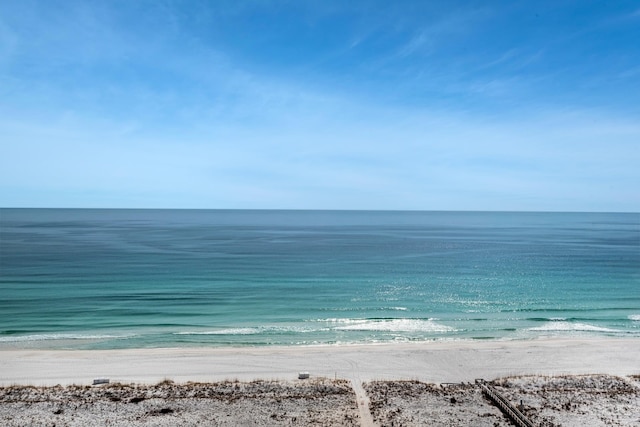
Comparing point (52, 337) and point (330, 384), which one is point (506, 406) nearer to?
point (330, 384)

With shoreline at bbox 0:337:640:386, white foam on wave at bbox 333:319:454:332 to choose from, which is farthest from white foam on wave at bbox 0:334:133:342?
white foam on wave at bbox 333:319:454:332

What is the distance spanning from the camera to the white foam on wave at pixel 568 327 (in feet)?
133

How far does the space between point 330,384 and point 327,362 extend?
4.33 meters

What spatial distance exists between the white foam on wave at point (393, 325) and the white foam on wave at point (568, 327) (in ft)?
30.4

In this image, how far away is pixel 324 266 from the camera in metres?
75.4

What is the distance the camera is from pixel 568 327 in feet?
136

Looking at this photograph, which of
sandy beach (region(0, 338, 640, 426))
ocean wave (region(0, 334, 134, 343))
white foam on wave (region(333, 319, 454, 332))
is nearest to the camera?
sandy beach (region(0, 338, 640, 426))

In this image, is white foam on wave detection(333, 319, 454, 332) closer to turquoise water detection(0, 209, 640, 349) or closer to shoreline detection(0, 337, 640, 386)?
turquoise water detection(0, 209, 640, 349)

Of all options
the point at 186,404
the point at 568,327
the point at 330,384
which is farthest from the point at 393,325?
the point at 186,404

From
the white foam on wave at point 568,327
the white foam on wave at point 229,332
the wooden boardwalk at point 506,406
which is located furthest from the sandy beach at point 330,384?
the white foam on wave at point 568,327

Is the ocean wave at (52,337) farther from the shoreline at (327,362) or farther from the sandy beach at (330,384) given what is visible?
the sandy beach at (330,384)

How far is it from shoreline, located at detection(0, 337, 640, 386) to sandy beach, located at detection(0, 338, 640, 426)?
77 mm

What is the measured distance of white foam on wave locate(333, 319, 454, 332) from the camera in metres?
40.2

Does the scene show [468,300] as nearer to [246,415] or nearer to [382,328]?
[382,328]
